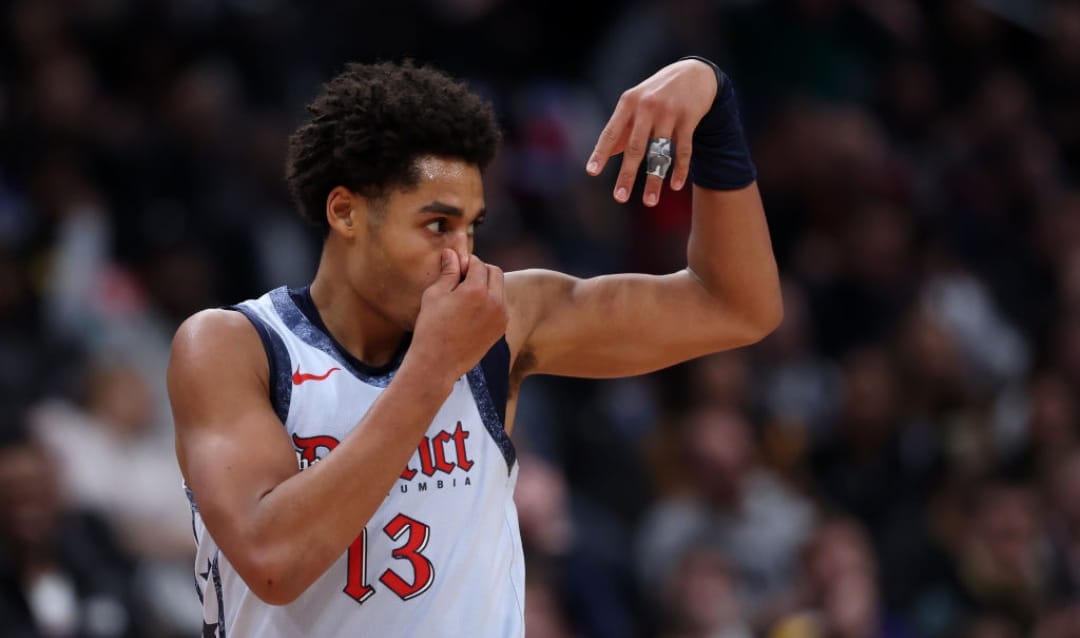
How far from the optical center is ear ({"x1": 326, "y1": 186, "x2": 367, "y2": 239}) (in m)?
3.73

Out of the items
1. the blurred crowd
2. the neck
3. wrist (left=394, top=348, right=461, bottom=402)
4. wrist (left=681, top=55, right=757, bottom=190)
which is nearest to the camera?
wrist (left=394, top=348, right=461, bottom=402)

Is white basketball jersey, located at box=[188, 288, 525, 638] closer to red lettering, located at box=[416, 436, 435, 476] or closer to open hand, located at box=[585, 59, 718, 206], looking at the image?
red lettering, located at box=[416, 436, 435, 476]

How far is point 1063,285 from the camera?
10336 millimetres

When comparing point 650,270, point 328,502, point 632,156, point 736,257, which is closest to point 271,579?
point 328,502

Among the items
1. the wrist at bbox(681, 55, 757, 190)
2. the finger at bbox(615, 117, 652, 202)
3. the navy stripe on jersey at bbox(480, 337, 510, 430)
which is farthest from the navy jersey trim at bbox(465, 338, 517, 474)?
the wrist at bbox(681, 55, 757, 190)

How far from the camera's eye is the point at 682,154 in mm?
3695

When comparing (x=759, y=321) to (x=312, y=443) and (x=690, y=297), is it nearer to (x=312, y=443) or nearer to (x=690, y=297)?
(x=690, y=297)

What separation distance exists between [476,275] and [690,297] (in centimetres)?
85

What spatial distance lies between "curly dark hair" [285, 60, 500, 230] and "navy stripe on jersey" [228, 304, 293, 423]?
0.36 metres

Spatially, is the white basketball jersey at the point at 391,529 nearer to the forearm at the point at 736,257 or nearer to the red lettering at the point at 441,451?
the red lettering at the point at 441,451

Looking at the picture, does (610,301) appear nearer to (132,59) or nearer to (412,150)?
(412,150)

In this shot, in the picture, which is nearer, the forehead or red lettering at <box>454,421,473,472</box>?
the forehead

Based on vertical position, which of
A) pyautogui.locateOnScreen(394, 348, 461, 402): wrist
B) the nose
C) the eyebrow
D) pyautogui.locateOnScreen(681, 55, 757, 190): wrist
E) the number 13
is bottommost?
the number 13

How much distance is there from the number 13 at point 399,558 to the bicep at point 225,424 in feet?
0.99
